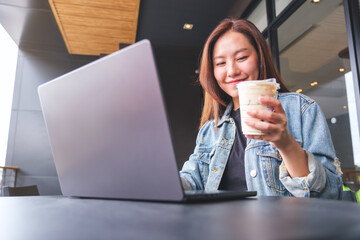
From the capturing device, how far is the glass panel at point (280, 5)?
3.00m

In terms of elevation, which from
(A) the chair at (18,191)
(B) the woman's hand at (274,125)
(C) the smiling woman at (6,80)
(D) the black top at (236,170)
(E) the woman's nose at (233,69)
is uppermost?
(C) the smiling woman at (6,80)

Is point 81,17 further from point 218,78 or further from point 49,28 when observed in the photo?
point 218,78

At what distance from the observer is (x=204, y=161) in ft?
4.28

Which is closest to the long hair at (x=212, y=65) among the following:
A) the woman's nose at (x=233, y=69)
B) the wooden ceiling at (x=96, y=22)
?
the woman's nose at (x=233, y=69)

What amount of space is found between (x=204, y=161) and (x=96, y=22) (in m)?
3.54

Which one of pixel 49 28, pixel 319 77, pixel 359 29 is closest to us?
pixel 359 29

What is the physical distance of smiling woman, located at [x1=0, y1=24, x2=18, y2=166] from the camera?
4945mm

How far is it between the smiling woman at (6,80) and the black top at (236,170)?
4953 millimetres

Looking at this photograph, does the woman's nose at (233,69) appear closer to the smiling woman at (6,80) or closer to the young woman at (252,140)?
the young woman at (252,140)

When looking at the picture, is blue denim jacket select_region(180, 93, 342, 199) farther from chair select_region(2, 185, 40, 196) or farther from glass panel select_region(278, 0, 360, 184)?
chair select_region(2, 185, 40, 196)

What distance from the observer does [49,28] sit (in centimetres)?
454

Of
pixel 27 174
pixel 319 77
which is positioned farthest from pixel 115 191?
pixel 27 174

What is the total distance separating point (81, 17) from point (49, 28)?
2.93 ft

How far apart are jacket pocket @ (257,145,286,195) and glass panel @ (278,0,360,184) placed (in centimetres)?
122
